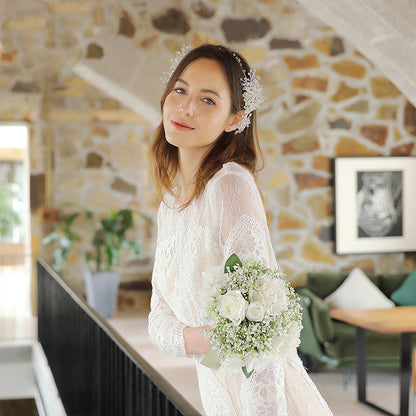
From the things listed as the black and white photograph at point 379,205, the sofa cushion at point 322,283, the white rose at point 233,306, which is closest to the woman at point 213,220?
the white rose at point 233,306

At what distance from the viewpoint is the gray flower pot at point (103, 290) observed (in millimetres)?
7578

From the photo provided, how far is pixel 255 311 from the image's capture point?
4.30ft

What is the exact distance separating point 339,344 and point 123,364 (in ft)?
11.9

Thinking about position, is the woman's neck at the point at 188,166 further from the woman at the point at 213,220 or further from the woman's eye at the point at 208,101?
the woman's eye at the point at 208,101

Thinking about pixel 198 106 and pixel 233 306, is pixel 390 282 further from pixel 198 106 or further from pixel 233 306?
pixel 233 306

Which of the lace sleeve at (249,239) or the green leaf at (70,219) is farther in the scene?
the green leaf at (70,219)

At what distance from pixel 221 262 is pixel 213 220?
9 cm

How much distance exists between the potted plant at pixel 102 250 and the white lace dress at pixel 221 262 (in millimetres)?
5991

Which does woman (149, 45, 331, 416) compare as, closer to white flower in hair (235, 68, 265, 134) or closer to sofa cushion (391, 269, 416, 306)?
white flower in hair (235, 68, 265, 134)

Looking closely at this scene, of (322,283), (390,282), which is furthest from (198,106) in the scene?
(390,282)

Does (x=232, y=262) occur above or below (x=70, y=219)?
above

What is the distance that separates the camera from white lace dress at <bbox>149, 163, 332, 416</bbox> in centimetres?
139

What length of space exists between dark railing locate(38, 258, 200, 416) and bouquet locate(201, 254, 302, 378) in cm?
16

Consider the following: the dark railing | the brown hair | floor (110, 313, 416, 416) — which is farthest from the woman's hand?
floor (110, 313, 416, 416)
